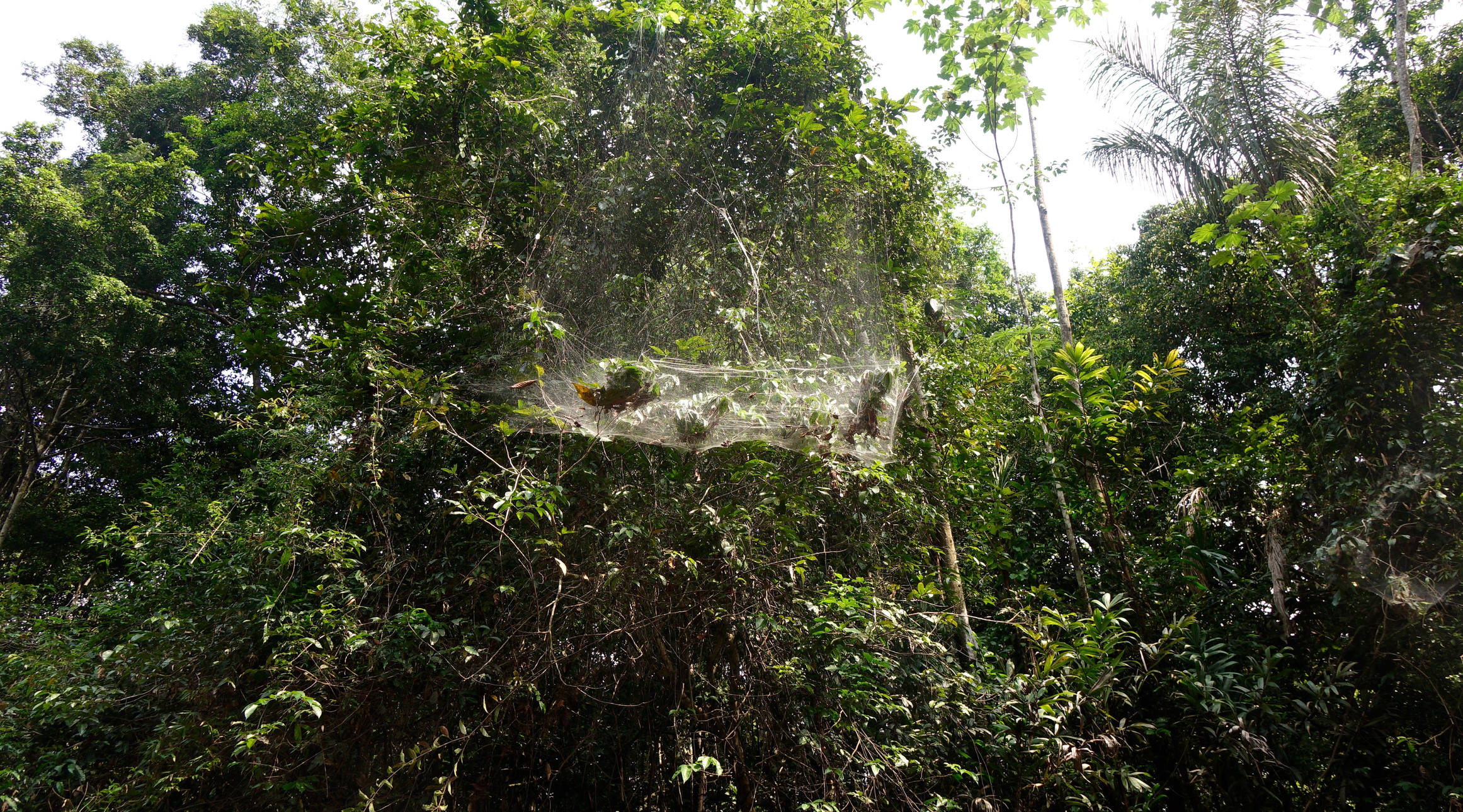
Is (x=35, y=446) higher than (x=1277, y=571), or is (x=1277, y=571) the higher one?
(x=35, y=446)

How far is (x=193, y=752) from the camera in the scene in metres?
3.24

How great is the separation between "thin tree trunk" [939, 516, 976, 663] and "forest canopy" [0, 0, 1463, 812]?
0.03 metres

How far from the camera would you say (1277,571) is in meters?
3.69

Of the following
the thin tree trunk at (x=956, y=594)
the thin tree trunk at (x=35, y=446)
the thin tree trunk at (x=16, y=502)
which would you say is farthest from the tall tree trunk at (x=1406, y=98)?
the thin tree trunk at (x=16, y=502)

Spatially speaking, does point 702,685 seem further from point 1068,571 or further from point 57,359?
point 57,359

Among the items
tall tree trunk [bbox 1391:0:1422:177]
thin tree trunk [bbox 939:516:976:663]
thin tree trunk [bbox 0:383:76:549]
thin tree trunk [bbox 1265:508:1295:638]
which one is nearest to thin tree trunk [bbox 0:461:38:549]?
thin tree trunk [bbox 0:383:76:549]

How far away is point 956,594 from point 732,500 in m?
1.43

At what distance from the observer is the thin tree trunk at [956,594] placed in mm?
3490

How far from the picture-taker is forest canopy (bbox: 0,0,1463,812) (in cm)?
308

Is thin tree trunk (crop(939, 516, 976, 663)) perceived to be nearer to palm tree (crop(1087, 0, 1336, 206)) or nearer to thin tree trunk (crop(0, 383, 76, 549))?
palm tree (crop(1087, 0, 1336, 206))

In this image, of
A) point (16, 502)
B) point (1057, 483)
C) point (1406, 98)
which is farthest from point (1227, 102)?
point (16, 502)

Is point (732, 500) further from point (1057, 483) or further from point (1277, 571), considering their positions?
point (1277, 571)

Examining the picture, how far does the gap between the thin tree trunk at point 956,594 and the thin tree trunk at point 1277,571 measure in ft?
5.36

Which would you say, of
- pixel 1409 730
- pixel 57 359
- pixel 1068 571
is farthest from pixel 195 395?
pixel 1409 730
